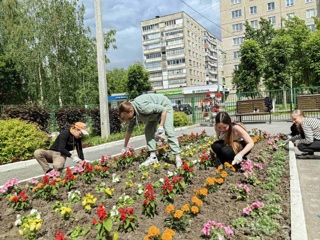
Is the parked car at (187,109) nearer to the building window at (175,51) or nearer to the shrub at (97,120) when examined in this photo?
the shrub at (97,120)

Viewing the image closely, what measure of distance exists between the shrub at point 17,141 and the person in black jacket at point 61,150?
277 cm

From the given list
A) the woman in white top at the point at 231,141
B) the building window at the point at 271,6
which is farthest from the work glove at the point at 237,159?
the building window at the point at 271,6

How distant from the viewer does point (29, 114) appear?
27.8ft

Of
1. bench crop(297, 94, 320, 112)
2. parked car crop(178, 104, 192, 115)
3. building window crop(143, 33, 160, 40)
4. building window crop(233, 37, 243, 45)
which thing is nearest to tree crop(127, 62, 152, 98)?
building window crop(233, 37, 243, 45)

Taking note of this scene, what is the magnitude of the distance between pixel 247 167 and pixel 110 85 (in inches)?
2486

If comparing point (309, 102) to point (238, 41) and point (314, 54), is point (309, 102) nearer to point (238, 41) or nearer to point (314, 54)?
point (314, 54)

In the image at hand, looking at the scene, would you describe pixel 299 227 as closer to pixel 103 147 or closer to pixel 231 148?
pixel 231 148

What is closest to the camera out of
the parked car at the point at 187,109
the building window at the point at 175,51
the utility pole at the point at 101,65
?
the utility pole at the point at 101,65

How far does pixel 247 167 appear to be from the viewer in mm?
3717

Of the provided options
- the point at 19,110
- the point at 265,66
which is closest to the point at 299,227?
the point at 19,110

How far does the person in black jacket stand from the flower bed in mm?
686

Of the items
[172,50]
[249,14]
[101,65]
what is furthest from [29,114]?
[172,50]

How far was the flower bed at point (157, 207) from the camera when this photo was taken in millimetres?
2307

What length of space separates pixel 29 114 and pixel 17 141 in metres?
1.97
